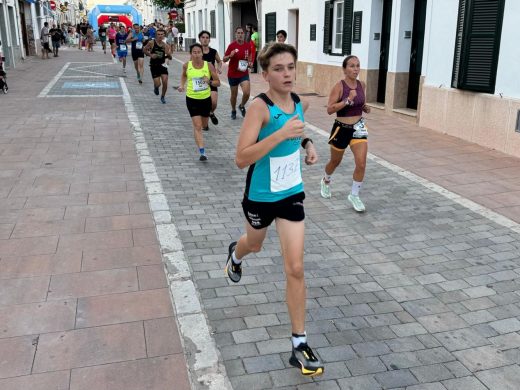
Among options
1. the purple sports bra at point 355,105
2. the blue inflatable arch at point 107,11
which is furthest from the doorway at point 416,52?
the blue inflatable arch at point 107,11

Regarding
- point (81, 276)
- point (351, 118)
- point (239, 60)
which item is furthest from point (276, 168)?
point (239, 60)

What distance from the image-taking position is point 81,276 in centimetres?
431

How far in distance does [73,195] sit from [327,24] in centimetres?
1063

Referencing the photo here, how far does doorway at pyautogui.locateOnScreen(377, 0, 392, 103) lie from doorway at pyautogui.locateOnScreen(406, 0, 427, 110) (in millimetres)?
998

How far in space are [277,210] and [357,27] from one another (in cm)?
1097

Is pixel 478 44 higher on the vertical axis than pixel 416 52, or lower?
higher

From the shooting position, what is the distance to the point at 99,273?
14.3 ft

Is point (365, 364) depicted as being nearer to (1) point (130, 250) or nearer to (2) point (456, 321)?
(2) point (456, 321)

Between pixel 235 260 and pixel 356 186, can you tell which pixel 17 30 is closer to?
pixel 356 186

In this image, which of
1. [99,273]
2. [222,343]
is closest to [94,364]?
[222,343]

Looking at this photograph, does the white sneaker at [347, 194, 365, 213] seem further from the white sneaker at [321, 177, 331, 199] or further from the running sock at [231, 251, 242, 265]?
the running sock at [231, 251, 242, 265]

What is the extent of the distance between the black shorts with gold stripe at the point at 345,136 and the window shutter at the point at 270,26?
48.1 ft

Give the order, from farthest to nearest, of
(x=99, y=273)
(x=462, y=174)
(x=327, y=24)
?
1. (x=327, y=24)
2. (x=462, y=174)
3. (x=99, y=273)

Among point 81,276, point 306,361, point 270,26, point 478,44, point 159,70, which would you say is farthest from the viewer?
point 270,26
